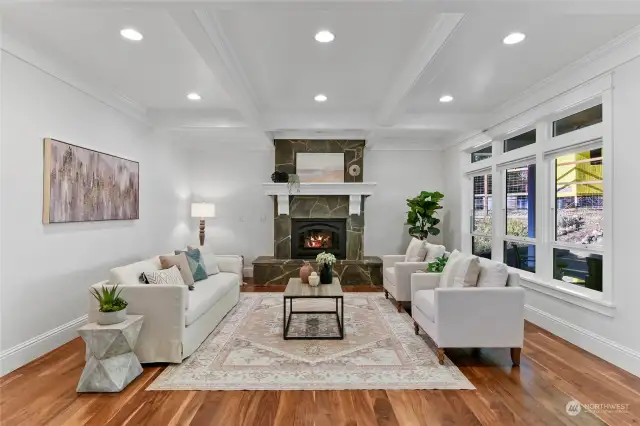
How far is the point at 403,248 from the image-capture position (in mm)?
7227

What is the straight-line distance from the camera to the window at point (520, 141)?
4.56 metres

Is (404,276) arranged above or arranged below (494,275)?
below

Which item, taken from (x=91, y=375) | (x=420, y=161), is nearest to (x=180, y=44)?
(x=91, y=375)

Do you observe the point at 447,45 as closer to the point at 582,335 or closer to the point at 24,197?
the point at 582,335

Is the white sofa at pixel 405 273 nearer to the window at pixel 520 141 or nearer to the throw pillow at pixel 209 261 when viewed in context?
the window at pixel 520 141

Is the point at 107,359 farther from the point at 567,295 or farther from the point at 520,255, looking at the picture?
the point at 520,255

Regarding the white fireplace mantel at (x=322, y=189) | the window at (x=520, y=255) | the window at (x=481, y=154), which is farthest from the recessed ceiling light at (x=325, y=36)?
the window at (x=481, y=154)

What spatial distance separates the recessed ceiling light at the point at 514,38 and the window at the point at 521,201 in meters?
2.04

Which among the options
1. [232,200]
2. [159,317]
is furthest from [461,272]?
[232,200]

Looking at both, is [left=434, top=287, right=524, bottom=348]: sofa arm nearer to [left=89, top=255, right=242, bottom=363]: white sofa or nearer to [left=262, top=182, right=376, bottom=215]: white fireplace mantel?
[left=89, top=255, right=242, bottom=363]: white sofa

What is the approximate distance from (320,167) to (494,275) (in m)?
4.22

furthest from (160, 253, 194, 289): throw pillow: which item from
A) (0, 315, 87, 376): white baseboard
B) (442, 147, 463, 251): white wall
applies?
(442, 147, 463, 251): white wall

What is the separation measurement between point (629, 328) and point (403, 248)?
4.34 metres

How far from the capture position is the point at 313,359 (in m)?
3.17
